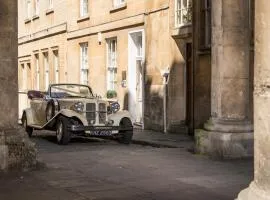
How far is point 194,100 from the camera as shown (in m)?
18.0

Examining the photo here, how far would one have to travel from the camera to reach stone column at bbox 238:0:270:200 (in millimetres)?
5301

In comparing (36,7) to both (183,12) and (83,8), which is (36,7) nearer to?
(83,8)

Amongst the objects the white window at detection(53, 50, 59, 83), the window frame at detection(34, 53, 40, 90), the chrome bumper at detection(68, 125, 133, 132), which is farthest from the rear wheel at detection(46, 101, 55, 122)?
the window frame at detection(34, 53, 40, 90)

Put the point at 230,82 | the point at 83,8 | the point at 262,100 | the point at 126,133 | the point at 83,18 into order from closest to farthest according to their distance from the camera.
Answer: the point at 262,100
the point at 230,82
the point at 126,133
the point at 83,18
the point at 83,8

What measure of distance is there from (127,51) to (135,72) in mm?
822

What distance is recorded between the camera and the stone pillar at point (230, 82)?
1286 cm

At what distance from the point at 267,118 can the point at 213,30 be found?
8.11 metres

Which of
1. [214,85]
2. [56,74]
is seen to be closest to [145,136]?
[214,85]

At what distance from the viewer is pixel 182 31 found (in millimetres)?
19016

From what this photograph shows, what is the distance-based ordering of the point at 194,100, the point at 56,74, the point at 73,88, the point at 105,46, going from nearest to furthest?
the point at 194,100
the point at 73,88
the point at 105,46
the point at 56,74

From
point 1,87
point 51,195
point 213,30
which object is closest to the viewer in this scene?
point 51,195

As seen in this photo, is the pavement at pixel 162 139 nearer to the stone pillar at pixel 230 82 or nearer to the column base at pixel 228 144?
the column base at pixel 228 144

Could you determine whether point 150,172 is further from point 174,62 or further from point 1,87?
point 174,62

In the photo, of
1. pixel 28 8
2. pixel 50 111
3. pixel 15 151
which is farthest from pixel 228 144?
pixel 28 8
